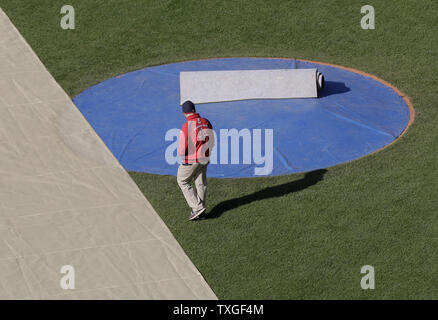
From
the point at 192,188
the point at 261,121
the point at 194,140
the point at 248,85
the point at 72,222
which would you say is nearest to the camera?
the point at 194,140

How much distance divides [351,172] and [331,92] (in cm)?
354

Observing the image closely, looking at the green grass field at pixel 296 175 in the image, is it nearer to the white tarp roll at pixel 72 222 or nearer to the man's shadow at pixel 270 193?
the man's shadow at pixel 270 193

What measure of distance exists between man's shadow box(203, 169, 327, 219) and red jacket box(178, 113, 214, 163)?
1.14 metres

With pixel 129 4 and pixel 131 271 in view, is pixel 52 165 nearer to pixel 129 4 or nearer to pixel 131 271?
pixel 131 271

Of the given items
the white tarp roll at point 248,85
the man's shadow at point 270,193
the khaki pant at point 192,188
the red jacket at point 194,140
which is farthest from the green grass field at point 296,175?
the white tarp roll at point 248,85

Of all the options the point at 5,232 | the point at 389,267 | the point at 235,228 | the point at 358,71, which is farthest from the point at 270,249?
the point at 358,71

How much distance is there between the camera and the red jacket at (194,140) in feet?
42.9

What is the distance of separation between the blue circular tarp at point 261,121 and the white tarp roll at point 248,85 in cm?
15

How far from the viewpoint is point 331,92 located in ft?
59.0

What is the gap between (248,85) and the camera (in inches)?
699

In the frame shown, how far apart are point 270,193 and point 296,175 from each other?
0.82 metres

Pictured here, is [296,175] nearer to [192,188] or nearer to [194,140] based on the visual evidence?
[192,188]

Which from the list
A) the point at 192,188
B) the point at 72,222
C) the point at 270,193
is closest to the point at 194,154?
the point at 192,188

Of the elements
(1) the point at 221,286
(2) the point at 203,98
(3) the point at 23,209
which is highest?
(2) the point at 203,98
